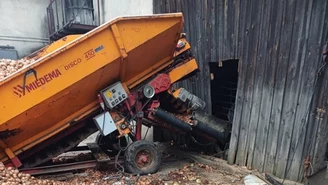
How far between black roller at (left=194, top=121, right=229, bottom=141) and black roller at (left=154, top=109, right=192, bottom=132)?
174 millimetres

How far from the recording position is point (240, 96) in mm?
4496

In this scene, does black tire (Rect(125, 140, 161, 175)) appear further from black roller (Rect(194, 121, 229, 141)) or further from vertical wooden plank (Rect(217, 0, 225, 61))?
vertical wooden plank (Rect(217, 0, 225, 61))

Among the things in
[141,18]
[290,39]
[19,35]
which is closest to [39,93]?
[141,18]

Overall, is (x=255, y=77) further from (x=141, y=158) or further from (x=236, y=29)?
(x=141, y=158)

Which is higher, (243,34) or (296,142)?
(243,34)

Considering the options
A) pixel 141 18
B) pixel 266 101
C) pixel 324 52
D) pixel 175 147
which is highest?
pixel 141 18

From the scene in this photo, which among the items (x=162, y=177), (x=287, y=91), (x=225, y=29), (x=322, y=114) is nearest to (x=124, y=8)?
(x=225, y=29)

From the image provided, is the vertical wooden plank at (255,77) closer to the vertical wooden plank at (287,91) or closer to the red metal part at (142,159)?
the vertical wooden plank at (287,91)

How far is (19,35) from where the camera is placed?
39.9ft

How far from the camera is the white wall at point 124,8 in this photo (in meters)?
7.06

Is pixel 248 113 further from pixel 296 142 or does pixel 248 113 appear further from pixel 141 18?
pixel 141 18

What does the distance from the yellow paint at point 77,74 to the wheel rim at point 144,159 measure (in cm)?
109

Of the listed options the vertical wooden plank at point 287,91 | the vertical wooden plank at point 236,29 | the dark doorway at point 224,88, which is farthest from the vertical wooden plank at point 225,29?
the vertical wooden plank at point 287,91

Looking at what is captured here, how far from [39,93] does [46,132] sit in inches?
30.4
